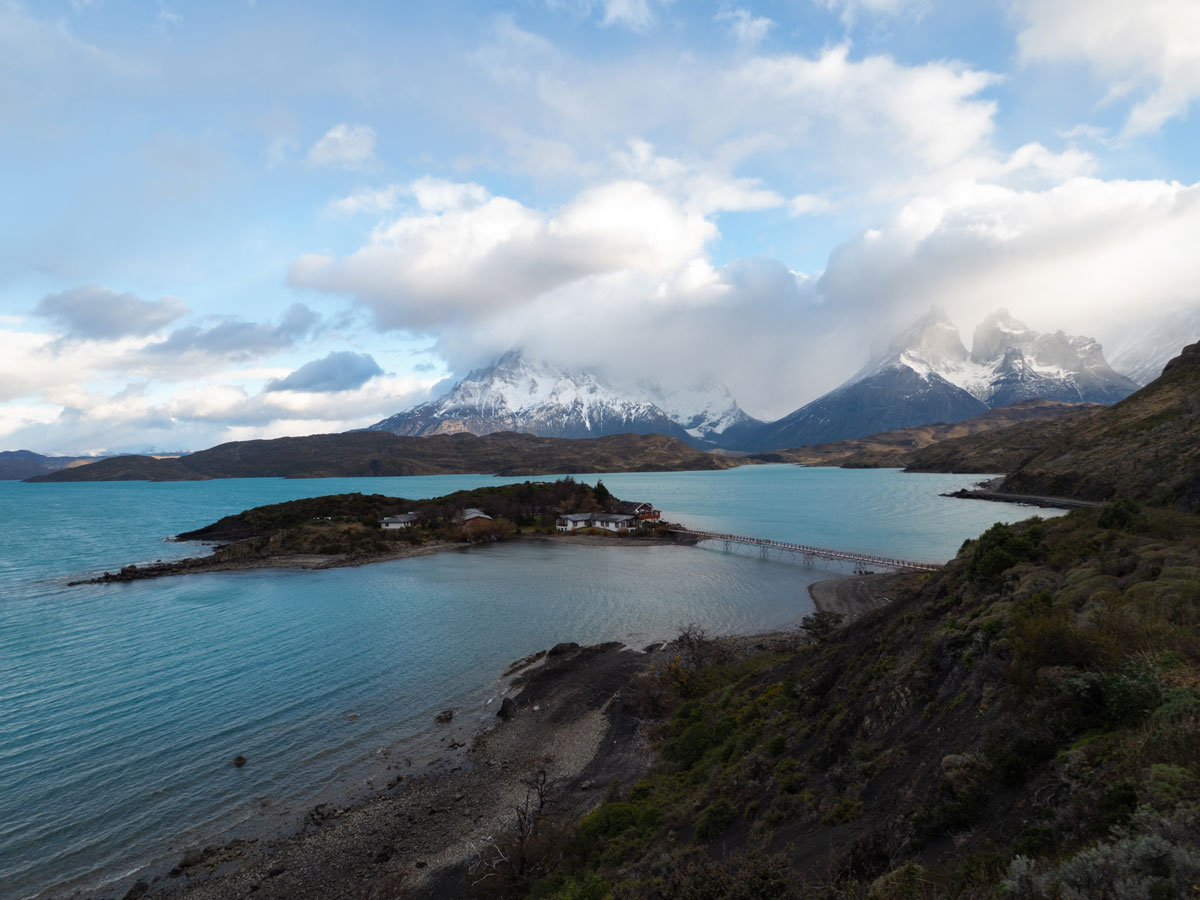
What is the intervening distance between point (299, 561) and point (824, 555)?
67.5 meters

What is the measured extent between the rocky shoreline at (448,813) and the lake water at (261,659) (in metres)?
1.81

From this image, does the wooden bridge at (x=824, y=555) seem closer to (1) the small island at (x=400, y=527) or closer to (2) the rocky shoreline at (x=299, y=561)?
(2) the rocky shoreline at (x=299, y=561)

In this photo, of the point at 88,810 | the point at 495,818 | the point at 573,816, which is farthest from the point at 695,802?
the point at 88,810

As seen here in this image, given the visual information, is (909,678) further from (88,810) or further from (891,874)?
(88,810)

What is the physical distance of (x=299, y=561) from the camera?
74812 millimetres

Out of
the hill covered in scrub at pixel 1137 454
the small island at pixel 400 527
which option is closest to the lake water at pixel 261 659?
the small island at pixel 400 527

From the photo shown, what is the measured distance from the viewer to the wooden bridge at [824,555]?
56731 mm

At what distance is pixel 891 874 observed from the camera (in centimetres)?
750

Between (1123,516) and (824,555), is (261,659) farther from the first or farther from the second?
(824,555)

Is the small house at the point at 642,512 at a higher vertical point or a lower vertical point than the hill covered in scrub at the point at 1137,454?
lower

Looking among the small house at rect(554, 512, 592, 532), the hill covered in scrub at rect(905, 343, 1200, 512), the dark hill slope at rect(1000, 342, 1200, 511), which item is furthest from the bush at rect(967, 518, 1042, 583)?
the small house at rect(554, 512, 592, 532)

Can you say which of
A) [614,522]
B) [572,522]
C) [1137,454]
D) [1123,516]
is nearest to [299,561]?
[572,522]

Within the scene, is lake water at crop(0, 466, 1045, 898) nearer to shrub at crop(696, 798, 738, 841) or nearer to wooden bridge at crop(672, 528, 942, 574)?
wooden bridge at crop(672, 528, 942, 574)

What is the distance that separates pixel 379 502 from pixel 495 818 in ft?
321
